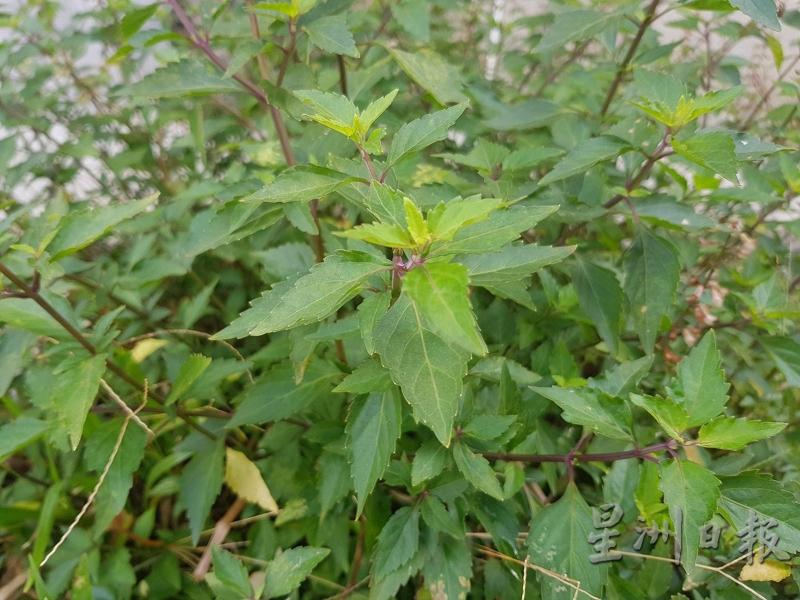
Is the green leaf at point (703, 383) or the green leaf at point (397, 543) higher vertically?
the green leaf at point (703, 383)

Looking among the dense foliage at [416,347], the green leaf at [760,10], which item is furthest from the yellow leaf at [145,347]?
the green leaf at [760,10]

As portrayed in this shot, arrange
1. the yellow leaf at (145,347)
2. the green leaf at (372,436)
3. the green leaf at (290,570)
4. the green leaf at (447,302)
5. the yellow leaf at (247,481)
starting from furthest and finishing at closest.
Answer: the yellow leaf at (145,347) < the yellow leaf at (247,481) < the green leaf at (290,570) < the green leaf at (372,436) < the green leaf at (447,302)

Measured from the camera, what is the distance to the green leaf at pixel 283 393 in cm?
100

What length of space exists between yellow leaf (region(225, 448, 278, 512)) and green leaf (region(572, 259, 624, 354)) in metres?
0.80

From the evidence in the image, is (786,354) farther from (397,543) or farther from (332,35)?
(332,35)

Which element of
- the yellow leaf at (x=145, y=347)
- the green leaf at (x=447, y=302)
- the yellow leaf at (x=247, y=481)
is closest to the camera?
the green leaf at (x=447, y=302)

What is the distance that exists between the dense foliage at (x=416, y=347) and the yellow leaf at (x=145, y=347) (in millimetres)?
11

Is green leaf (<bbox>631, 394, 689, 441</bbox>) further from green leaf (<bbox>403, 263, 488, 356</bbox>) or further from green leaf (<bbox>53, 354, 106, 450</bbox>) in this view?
green leaf (<bbox>53, 354, 106, 450</bbox>)

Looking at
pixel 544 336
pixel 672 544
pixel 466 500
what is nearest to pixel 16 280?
pixel 466 500

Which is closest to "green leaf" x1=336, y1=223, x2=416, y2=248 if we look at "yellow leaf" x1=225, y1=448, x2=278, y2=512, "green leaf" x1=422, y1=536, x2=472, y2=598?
"green leaf" x1=422, y1=536, x2=472, y2=598

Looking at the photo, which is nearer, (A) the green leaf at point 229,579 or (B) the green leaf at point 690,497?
(B) the green leaf at point 690,497

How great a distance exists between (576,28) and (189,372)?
1028mm

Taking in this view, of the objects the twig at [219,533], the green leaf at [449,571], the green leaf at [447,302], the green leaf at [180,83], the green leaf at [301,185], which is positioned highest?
the green leaf at [180,83]

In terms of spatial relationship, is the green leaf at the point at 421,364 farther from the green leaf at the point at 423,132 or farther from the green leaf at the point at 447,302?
the green leaf at the point at 423,132
